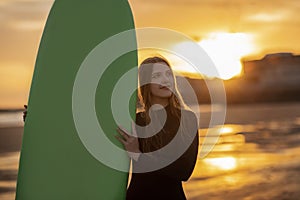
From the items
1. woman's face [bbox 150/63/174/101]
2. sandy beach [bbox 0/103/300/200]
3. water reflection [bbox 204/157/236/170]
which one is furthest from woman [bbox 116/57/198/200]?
water reflection [bbox 204/157/236/170]

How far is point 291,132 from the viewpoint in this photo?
11391 mm

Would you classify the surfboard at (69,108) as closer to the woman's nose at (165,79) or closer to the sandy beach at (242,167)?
the woman's nose at (165,79)

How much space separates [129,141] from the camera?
126 inches

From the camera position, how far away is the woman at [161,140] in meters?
3.02

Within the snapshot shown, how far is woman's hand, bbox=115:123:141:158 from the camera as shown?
314 centimetres

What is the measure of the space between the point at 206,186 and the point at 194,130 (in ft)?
11.0

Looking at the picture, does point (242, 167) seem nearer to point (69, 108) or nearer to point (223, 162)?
point (223, 162)

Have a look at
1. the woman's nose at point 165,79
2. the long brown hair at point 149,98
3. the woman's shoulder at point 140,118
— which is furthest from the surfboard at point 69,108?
the woman's nose at point 165,79

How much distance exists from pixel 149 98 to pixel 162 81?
0.11m

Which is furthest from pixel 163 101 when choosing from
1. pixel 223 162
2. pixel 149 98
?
pixel 223 162

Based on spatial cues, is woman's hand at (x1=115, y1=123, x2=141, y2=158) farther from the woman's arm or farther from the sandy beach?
the sandy beach

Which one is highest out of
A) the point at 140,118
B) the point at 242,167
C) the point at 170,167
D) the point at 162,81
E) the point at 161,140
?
the point at 242,167

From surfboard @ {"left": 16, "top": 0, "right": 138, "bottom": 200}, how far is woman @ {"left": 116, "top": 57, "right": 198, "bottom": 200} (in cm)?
24

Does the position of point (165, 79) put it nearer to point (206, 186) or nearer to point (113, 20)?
point (113, 20)
